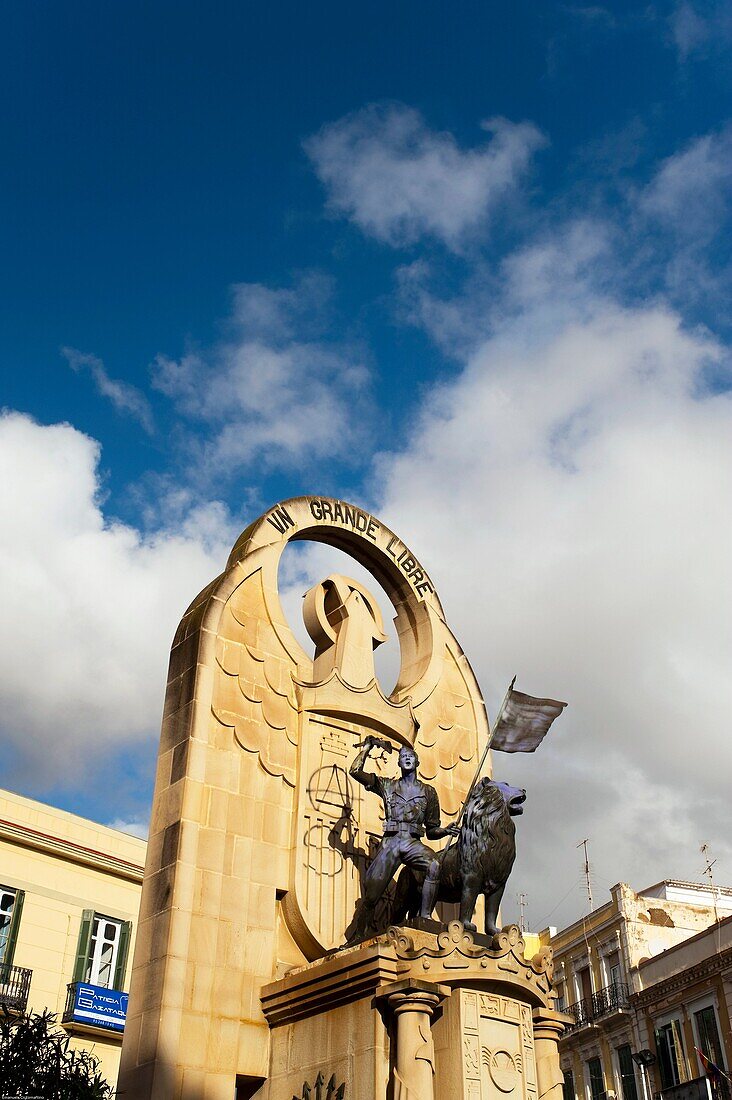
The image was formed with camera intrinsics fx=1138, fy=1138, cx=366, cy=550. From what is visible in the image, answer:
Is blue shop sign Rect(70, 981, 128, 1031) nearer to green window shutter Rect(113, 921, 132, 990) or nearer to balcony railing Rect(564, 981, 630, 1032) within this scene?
green window shutter Rect(113, 921, 132, 990)

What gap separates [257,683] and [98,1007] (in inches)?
544

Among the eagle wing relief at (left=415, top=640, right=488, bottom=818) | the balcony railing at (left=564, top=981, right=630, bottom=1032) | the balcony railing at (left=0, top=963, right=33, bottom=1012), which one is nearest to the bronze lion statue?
the eagle wing relief at (left=415, top=640, right=488, bottom=818)

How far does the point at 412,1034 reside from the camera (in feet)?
39.4

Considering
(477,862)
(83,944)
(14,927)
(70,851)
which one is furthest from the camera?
(70,851)

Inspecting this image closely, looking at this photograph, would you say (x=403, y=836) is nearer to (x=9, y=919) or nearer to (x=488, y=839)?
(x=488, y=839)

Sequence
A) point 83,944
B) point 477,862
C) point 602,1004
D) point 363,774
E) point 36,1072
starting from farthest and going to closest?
point 602,1004 < point 83,944 < point 363,774 < point 477,862 < point 36,1072

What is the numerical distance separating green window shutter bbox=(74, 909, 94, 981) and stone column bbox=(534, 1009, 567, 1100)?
1591 cm

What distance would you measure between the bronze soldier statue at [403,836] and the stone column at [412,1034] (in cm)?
170

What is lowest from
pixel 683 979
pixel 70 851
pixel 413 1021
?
pixel 413 1021

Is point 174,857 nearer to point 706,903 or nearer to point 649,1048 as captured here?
point 649,1048

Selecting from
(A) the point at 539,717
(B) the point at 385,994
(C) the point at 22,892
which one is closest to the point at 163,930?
(B) the point at 385,994

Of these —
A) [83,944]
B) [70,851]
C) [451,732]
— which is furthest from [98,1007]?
[451,732]

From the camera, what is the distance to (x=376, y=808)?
54.0 feet

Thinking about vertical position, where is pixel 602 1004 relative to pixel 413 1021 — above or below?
above
